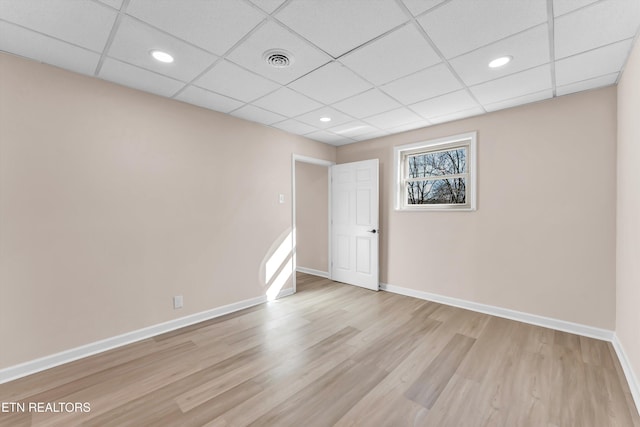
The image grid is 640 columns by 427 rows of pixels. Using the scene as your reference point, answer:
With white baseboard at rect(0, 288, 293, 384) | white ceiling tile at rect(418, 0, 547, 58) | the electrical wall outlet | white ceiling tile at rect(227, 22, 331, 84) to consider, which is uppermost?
white ceiling tile at rect(227, 22, 331, 84)

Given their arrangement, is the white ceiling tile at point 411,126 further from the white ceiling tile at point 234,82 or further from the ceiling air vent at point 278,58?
the ceiling air vent at point 278,58

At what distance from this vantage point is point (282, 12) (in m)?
1.68

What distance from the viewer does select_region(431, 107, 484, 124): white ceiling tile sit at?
131 inches

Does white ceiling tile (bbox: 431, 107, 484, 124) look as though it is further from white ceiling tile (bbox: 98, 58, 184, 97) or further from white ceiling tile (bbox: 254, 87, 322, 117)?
white ceiling tile (bbox: 98, 58, 184, 97)

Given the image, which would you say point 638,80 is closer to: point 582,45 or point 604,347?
point 582,45

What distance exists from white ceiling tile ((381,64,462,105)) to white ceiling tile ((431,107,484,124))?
0.74 metres

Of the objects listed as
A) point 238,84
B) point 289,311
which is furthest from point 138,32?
point 289,311

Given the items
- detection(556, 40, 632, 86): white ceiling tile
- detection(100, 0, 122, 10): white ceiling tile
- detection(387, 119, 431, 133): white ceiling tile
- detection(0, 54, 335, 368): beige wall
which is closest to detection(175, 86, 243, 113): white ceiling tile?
detection(0, 54, 335, 368): beige wall

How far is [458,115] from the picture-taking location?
11.5 feet

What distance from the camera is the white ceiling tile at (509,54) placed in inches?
75.7

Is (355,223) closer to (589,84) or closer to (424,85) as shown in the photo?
(424,85)

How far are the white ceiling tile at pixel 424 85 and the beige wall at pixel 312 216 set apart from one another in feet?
8.54

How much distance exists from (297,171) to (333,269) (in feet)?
7.37

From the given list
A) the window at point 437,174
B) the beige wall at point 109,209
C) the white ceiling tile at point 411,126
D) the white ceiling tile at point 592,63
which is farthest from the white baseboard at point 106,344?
the white ceiling tile at point 592,63
